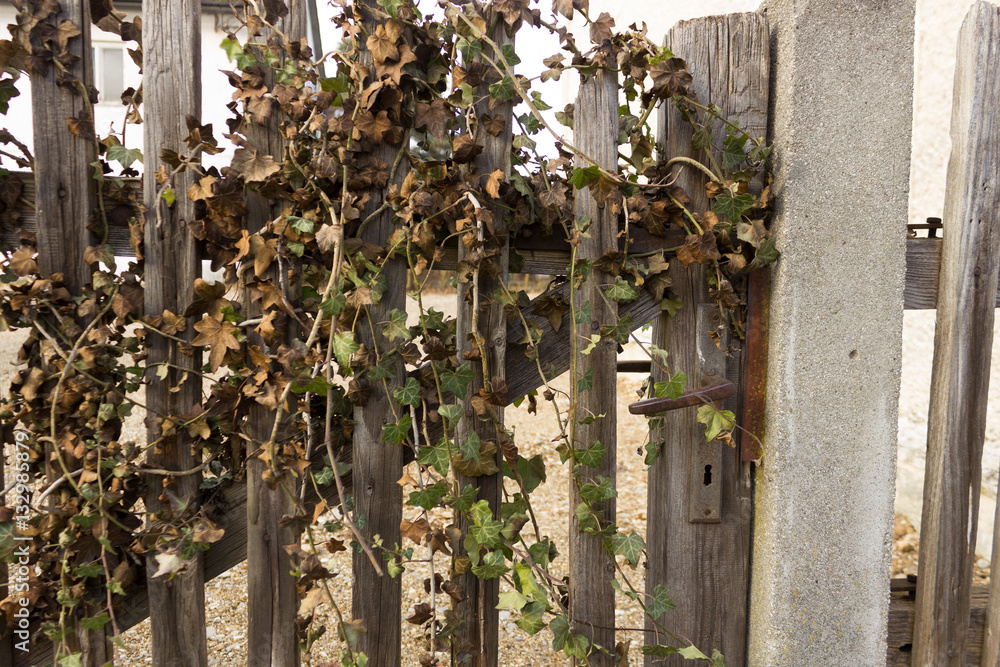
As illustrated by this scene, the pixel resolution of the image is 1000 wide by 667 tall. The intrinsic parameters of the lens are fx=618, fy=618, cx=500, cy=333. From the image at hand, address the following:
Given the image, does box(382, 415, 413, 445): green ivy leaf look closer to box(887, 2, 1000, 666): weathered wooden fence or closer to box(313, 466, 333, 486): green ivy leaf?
box(313, 466, 333, 486): green ivy leaf

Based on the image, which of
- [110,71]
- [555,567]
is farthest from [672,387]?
[110,71]

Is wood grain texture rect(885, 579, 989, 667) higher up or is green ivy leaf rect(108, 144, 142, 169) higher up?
green ivy leaf rect(108, 144, 142, 169)

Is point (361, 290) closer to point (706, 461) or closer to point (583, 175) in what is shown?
point (583, 175)

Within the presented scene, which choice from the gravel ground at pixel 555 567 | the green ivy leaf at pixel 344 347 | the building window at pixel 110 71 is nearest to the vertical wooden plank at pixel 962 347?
the gravel ground at pixel 555 567

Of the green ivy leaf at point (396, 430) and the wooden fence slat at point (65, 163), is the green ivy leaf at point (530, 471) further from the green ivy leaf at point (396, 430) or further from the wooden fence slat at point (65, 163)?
the wooden fence slat at point (65, 163)

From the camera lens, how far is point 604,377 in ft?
5.01

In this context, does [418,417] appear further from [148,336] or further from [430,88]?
[430,88]

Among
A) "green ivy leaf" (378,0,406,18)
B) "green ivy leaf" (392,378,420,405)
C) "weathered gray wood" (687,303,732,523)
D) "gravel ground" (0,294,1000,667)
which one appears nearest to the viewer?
"green ivy leaf" (378,0,406,18)

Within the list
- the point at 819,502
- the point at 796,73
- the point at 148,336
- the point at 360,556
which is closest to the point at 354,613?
the point at 360,556

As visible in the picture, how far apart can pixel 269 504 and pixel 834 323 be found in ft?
4.73

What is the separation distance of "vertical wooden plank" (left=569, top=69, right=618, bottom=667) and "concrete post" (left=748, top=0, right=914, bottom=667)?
0.39m

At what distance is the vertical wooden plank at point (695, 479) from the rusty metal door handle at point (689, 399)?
0.12 meters

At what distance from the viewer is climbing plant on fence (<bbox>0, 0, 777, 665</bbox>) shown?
1398 mm

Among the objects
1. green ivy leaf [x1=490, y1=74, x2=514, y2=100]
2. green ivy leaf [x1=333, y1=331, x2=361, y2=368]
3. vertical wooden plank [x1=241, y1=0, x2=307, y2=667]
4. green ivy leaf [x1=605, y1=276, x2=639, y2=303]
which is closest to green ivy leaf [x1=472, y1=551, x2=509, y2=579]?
vertical wooden plank [x1=241, y1=0, x2=307, y2=667]
